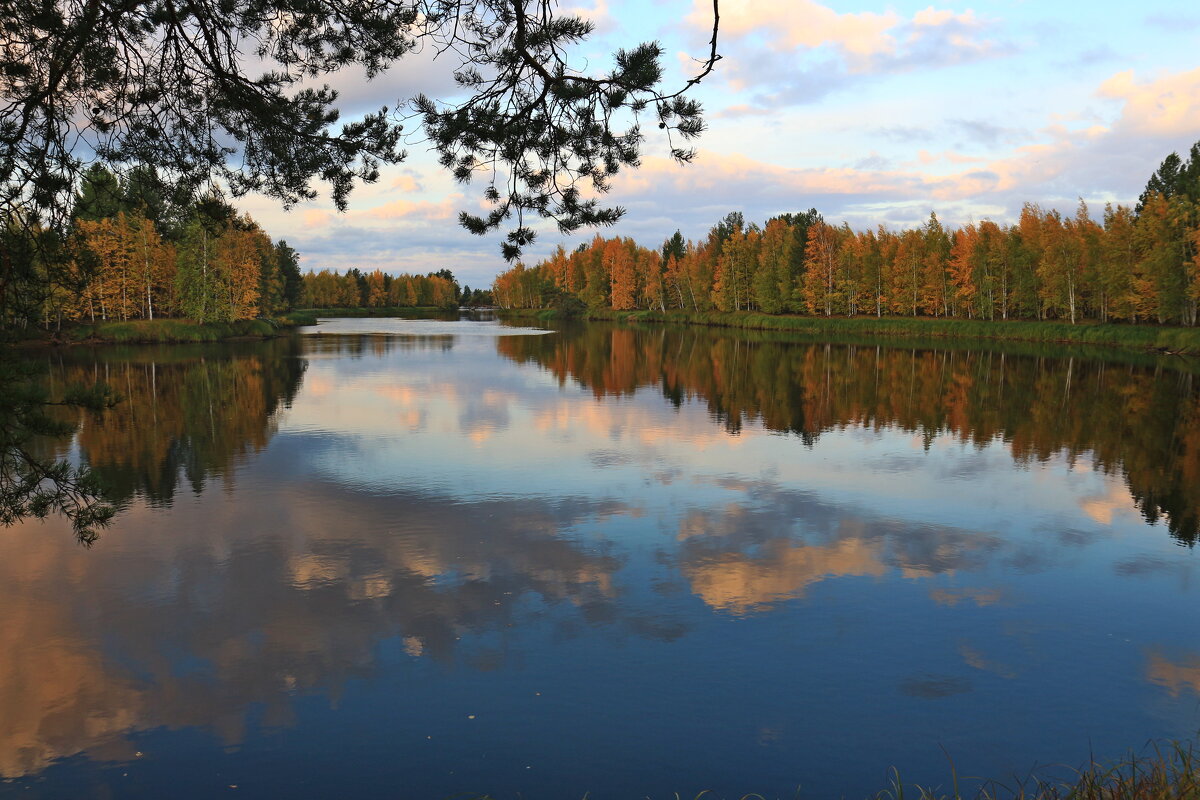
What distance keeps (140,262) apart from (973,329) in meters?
76.8

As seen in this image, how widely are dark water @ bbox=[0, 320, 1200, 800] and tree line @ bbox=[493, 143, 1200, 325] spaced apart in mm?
51772

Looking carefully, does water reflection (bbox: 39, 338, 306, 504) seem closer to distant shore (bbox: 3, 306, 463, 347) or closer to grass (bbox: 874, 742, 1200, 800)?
grass (bbox: 874, 742, 1200, 800)

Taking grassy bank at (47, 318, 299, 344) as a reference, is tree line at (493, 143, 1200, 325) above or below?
above

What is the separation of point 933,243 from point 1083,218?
14.3 m

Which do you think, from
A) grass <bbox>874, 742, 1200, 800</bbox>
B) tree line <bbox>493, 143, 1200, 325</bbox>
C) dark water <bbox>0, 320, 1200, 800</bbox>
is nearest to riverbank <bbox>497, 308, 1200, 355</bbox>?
tree line <bbox>493, 143, 1200, 325</bbox>

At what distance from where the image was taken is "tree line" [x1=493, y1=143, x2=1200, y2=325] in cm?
6481

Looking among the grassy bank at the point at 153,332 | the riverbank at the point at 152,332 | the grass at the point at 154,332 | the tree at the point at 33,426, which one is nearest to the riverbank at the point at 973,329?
the riverbank at the point at 152,332

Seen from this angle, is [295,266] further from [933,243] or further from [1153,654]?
[1153,654]

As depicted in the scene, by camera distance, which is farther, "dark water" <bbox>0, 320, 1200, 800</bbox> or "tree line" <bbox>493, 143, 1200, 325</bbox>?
"tree line" <bbox>493, 143, 1200, 325</bbox>

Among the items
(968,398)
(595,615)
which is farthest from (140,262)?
(595,615)

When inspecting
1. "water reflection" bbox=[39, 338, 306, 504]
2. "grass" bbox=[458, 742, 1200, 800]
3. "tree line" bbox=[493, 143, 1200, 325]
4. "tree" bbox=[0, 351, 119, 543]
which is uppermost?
"tree line" bbox=[493, 143, 1200, 325]

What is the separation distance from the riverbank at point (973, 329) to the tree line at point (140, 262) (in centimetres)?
5776

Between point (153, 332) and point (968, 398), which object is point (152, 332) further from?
point (968, 398)

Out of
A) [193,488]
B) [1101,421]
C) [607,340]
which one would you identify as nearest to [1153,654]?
[193,488]
